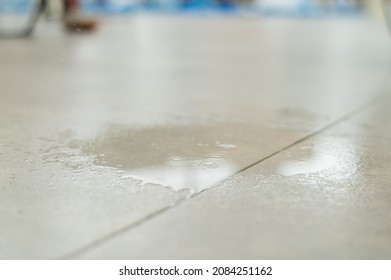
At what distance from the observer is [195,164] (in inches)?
52.0

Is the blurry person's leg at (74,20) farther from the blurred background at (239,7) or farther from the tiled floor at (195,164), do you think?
the blurred background at (239,7)

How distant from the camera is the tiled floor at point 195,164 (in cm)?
90

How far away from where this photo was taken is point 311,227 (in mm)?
950

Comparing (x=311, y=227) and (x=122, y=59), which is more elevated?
(x=311, y=227)

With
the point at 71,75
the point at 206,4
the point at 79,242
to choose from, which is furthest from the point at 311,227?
the point at 206,4

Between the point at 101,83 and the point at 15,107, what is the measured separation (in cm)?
68

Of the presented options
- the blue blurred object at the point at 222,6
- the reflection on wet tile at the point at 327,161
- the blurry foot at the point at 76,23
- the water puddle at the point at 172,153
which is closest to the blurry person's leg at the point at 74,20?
the blurry foot at the point at 76,23

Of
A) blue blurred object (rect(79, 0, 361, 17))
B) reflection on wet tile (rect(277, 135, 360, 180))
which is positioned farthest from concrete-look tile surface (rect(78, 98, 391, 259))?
blue blurred object (rect(79, 0, 361, 17))

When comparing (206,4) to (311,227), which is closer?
(311,227)

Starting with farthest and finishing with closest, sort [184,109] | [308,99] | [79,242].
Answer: [308,99], [184,109], [79,242]

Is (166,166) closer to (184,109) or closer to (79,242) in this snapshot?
(79,242)

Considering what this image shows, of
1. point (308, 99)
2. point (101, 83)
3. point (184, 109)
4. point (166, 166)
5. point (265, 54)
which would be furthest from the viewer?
point (265, 54)

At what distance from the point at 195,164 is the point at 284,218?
38 centimetres

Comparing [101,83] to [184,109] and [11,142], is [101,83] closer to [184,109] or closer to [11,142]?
[184,109]
